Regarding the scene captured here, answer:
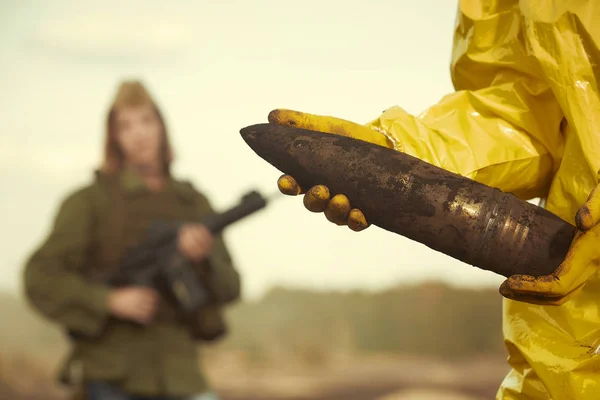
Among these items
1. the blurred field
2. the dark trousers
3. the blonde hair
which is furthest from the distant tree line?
the dark trousers

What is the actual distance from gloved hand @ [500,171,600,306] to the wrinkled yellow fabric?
84 mm

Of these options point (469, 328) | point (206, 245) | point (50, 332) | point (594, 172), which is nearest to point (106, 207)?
point (206, 245)

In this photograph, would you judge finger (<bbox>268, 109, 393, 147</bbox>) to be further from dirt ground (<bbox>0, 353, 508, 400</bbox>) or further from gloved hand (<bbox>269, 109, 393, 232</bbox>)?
dirt ground (<bbox>0, 353, 508, 400</bbox>)

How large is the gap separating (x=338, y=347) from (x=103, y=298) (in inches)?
86.5

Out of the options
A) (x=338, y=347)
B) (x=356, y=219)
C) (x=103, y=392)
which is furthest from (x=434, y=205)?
(x=338, y=347)

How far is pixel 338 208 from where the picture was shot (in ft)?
2.21

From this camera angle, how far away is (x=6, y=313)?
380 centimetres

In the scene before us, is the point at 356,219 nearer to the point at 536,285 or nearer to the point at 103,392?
the point at 536,285

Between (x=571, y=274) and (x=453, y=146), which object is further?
(x=453, y=146)

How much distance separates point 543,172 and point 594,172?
4.2 inches

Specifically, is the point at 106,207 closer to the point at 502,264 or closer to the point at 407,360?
the point at 502,264

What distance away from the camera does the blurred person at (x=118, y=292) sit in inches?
71.7

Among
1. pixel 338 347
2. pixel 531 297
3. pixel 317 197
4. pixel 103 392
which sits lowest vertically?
pixel 338 347

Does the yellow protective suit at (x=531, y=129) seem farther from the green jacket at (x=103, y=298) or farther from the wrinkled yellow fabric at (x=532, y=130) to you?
the green jacket at (x=103, y=298)
